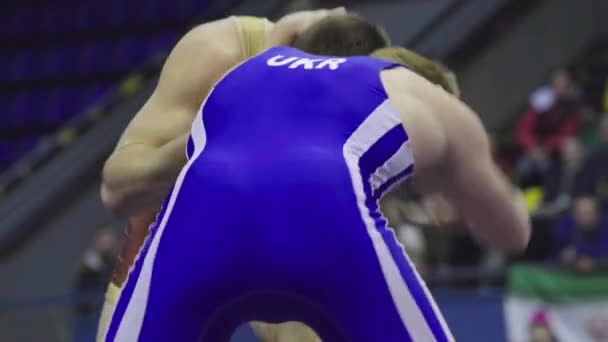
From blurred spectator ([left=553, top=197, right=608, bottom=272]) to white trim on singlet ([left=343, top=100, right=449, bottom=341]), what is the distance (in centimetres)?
434

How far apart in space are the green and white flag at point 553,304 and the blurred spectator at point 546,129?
181 centimetres

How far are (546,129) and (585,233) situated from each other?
6.29ft

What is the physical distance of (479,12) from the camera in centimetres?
1020

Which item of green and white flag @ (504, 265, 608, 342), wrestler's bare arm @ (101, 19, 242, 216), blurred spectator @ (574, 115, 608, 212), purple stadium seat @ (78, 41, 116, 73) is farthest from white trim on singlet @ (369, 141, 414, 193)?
purple stadium seat @ (78, 41, 116, 73)

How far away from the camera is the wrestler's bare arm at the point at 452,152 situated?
2434 millimetres

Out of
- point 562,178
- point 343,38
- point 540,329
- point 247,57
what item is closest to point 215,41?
point 247,57

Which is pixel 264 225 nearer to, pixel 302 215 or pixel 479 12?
pixel 302 215

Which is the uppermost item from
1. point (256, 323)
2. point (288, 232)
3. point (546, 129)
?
point (546, 129)

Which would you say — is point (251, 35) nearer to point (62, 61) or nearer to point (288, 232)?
point (288, 232)

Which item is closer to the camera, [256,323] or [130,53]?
[256,323]

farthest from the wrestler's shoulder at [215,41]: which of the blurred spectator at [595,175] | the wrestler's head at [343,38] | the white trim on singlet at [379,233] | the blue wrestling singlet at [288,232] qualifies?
the blurred spectator at [595,175]

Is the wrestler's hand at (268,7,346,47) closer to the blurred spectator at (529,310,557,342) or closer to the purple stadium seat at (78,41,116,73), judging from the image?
the blurred spectator at (529,310,557,342)

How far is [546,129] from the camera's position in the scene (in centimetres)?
869

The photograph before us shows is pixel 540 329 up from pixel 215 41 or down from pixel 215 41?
down
